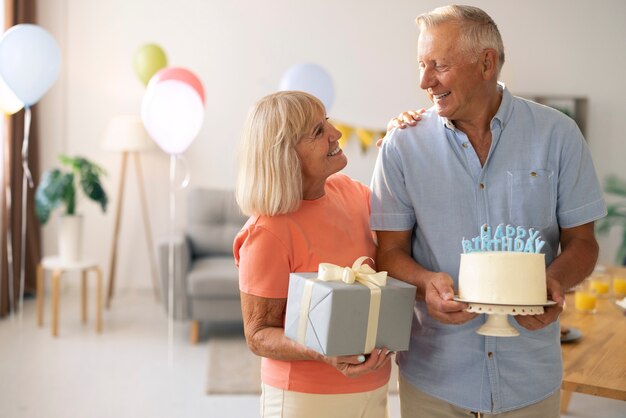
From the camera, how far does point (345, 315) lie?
4.90 ft

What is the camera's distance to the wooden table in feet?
7.18

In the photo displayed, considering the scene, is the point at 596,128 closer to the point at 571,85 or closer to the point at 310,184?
the point at 571,85

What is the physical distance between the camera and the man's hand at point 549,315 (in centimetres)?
154

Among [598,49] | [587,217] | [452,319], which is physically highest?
[598,49]

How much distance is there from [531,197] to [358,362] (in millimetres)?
517

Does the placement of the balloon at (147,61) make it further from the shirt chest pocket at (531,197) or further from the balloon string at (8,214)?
the shirt chest pocket at (531,197)

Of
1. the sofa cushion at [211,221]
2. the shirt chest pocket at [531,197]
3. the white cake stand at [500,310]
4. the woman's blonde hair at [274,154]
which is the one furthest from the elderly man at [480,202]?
the sofa cushion at [211,221]

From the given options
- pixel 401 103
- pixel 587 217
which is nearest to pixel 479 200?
pixel 587 217

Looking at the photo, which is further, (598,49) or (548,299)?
(598,49)

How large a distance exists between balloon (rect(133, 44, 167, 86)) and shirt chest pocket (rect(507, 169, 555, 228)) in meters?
4.15

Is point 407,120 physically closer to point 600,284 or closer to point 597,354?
point 597,354

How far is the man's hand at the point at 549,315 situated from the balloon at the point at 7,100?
11.0 feet

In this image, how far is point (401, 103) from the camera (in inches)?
253

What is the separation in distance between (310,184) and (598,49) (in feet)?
17.4
